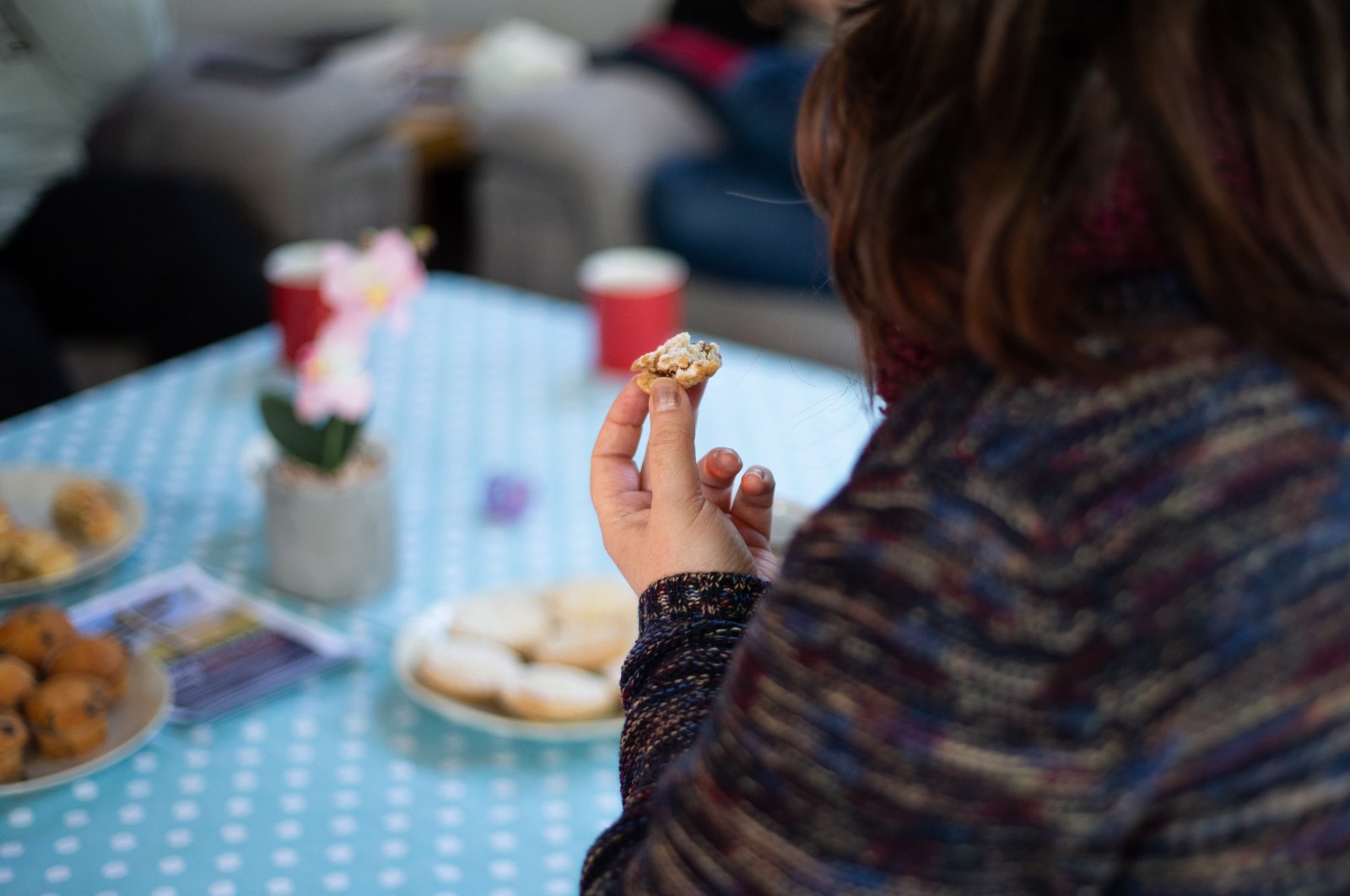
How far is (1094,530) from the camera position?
38cm

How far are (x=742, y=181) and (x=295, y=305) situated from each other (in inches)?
46.8

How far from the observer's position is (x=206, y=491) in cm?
110

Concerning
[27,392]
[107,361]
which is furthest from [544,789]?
[107,361]

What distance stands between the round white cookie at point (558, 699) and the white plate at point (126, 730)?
0.66 feet

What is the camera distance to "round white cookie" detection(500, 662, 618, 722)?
79cm

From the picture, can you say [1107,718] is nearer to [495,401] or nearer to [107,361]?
[495,401]

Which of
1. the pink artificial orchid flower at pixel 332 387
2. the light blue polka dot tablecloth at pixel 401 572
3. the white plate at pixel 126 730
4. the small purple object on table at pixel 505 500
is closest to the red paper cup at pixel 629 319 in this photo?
Result: the light blue polka dot tablecloth at pixel 401 572

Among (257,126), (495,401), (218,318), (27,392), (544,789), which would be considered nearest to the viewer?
(544,789)

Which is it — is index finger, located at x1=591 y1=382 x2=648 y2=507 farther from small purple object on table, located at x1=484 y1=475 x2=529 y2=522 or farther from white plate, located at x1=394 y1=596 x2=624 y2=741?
small purple object on table, located at x1=484 y1=475 x2=529 y2=522

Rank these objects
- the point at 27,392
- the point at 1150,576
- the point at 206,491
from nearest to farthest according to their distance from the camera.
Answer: the point at 1150,576
the point at 206,491
the point at 27,392

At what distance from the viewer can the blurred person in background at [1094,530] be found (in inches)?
14.9

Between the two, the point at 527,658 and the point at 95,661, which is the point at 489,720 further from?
the point at 95,661

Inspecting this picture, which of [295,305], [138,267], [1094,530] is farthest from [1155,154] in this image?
[138,267]

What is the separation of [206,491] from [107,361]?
93 cm
